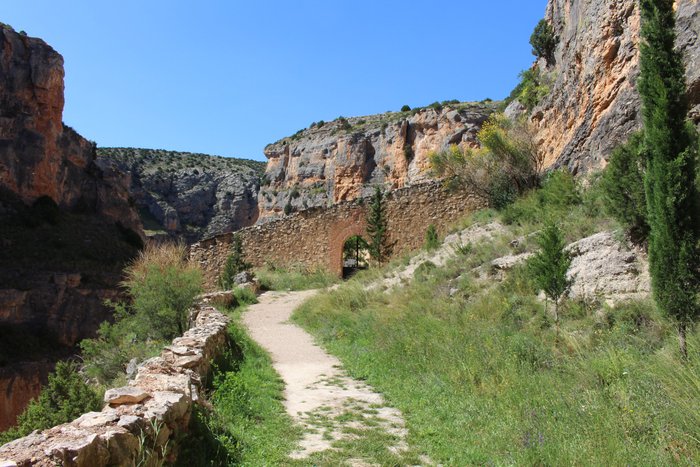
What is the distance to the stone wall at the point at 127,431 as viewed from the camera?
253 centimetres

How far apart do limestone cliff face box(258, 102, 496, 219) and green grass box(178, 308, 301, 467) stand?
146 feet

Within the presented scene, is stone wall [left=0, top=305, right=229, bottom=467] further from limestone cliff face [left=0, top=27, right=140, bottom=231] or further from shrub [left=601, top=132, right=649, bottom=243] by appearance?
limestone cliff face [left=0, top=27, right=140, bottom=231]

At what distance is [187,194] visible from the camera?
83125mm

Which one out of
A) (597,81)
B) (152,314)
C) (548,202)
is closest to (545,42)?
(597,81)

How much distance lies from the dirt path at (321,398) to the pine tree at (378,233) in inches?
361

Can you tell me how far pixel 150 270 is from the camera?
12.2 m

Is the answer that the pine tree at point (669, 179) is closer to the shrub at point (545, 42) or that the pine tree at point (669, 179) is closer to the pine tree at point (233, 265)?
the shrub at point (545, 42)

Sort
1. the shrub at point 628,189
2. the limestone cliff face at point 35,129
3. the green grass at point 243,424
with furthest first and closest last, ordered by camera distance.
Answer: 1. the limestone cliff face at point 35,129
2. the shrub at point 628,189
3. the green grass at point 243,424

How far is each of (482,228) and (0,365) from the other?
29284 mm

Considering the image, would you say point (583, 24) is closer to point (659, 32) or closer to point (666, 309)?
point (659, 32)

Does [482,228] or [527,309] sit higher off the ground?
[482,228]

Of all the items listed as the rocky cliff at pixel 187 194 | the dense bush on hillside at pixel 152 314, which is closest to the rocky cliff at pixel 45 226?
the dense bush on hillside at pixel 152 314

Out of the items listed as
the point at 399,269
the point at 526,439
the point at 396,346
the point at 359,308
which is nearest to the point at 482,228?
the point at 399,269

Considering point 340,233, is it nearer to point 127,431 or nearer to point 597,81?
point 597,81
